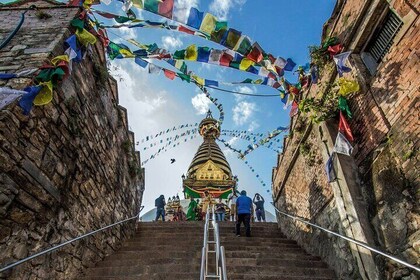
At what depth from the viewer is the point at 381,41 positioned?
506 centimetres

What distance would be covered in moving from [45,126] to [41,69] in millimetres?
858

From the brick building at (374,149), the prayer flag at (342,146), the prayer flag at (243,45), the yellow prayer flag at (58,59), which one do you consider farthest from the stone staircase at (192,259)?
the prayer flag at (243,45)

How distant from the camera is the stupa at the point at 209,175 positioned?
77.0 ft

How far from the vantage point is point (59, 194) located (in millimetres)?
4539

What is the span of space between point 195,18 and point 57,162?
15.2ft

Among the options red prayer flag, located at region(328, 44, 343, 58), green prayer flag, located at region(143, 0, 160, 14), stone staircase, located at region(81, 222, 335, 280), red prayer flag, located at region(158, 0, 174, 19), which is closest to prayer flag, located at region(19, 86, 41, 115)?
stone staircase, located at region(81, 222, 335, 280)

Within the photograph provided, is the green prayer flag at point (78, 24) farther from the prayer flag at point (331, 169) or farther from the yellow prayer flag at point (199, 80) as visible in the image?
the prayer flag at point (331, 169)

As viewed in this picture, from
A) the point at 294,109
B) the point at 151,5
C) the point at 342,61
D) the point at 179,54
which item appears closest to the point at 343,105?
the point at 342,61

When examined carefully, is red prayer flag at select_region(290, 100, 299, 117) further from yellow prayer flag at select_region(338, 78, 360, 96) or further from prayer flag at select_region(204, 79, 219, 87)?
yellow prayer flag at select_region(338, 78, 360, 96)

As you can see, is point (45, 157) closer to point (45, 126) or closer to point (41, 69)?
point (45, 126)

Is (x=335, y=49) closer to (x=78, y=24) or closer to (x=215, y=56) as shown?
(x=215, y=56)

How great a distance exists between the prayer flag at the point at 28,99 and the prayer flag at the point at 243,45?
4996mm

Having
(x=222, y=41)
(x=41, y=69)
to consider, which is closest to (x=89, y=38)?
(x=41, y=69)

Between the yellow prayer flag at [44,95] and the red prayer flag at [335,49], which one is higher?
the red prayer flag at [335,49]
